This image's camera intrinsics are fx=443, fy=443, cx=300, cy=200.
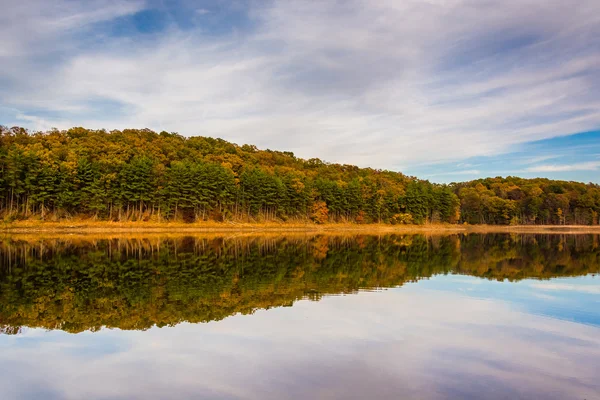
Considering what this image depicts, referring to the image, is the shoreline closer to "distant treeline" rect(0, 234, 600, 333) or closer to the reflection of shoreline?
the reflection of shoreline

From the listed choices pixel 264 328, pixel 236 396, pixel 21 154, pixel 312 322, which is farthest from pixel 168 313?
pixel 21 154

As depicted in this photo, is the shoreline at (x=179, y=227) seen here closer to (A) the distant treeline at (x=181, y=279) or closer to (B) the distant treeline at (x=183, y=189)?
(B) the distant treeline at (x=183, y=189)

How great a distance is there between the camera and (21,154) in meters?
68.1

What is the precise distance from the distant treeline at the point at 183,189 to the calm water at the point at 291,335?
5139 centimetres

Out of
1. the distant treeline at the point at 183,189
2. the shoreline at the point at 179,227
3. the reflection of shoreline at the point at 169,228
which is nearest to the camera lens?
the reflection of shoreline at the point at 169,228

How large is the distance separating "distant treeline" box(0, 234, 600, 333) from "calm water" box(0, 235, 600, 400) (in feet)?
0.35

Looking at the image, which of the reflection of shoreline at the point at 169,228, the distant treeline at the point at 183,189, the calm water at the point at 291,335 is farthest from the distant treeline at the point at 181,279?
the distant treeline at the point at 183,189

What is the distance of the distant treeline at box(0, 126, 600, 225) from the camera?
69.3 m

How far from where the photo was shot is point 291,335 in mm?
12492

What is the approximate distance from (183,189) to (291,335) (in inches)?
2701

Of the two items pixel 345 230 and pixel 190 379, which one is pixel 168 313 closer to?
pixel 190 379

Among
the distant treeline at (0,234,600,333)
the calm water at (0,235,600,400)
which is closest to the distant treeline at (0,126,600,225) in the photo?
the distant treeline at (0,234,600,333)

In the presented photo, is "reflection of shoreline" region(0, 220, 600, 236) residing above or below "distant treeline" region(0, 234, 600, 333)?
above

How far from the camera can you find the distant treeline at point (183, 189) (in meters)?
69.3
